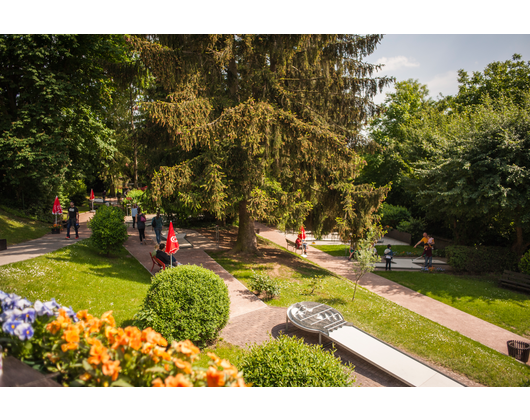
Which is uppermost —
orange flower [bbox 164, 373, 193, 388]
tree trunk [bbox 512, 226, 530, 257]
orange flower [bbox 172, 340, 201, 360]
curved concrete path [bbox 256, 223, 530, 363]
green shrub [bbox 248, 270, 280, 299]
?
orange flower [bbox 172, 340, 201, 360]

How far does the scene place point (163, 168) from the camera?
464 inches

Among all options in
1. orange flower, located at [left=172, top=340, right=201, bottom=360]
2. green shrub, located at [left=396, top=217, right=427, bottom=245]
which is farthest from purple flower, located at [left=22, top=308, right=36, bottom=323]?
green shrub, located at [left=396, top=217, right=427, bottom=245]

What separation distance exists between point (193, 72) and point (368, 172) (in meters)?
25.2

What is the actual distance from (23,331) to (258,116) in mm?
9946

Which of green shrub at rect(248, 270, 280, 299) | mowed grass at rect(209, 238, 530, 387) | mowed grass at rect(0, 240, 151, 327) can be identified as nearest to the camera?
mowed grass at rect(209, 238, 530, 387)

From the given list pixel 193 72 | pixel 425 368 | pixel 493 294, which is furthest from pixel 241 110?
pixel 493 294

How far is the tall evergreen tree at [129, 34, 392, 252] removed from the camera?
1157 cm

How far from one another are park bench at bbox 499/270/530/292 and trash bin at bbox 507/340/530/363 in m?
6.77

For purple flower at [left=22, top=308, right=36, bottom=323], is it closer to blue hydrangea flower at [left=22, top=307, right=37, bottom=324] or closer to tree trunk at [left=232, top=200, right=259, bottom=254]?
blue hydrangea flower at [left=22, top=307, right=37, bottom=324]

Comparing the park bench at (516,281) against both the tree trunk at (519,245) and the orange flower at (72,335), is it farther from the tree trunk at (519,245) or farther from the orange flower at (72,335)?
the orange flower at (72,335)

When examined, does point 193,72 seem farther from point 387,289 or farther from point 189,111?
point 387,289

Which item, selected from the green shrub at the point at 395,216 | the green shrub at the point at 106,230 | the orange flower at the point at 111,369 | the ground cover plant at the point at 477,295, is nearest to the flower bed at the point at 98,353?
the orange flower at the point at 111,369

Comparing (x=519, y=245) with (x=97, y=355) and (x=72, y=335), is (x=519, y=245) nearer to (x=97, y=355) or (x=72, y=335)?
(x=97, y=355)

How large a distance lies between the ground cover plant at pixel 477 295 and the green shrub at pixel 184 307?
33.9 ft
